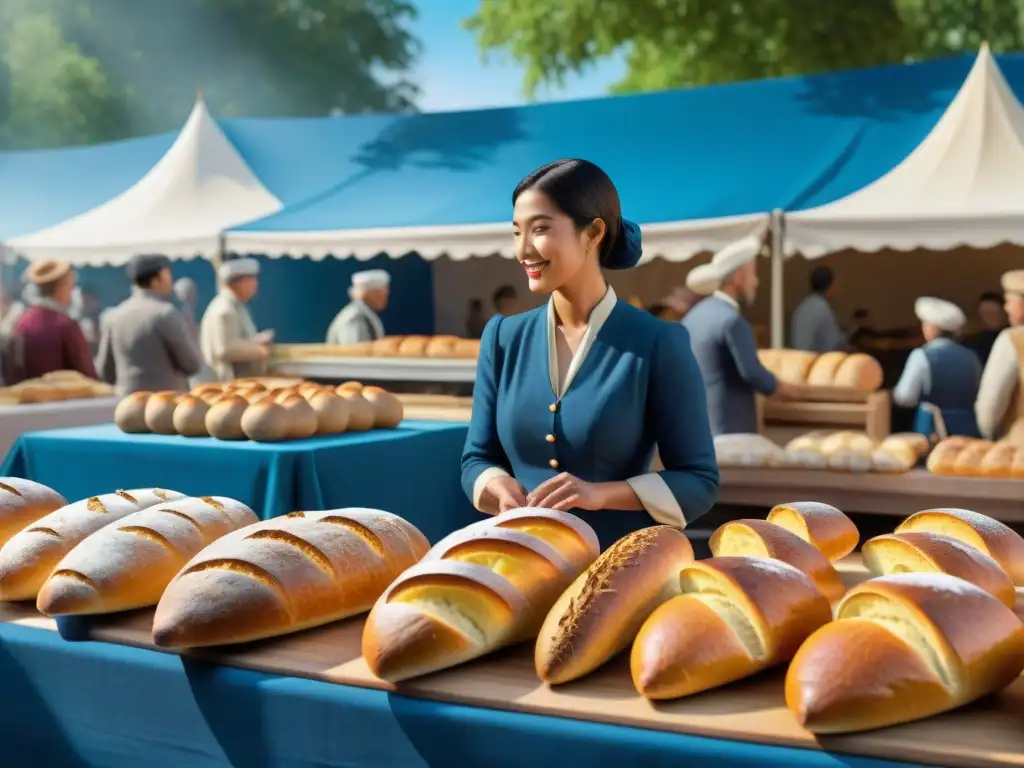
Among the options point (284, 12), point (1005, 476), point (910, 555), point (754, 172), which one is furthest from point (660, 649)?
point (284, 12)

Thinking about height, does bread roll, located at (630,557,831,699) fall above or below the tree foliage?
below

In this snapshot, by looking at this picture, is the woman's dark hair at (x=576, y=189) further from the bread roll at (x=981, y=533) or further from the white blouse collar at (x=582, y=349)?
the bread roll at (x=981, y=533)

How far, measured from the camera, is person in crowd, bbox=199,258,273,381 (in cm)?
573

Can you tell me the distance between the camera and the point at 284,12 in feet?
107

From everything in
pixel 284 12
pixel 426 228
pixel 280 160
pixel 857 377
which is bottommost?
pixel 857 377

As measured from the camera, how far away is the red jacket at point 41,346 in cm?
550

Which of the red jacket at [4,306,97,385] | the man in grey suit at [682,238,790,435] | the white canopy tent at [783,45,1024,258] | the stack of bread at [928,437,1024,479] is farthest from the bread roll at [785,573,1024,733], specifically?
the red jacket at [4,306,97,385]

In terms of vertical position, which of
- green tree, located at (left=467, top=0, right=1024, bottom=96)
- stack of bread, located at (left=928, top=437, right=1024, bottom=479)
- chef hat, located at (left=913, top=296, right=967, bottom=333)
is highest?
green tree, located at (left=467, top=0, right=1024, bottom=96)

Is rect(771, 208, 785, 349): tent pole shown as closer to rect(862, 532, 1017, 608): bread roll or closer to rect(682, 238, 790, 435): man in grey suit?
rect(682, 238, 790, 435): man in grey suit

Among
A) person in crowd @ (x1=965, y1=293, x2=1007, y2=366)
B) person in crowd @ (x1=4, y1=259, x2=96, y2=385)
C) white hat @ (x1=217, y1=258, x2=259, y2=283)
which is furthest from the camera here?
person in crowd @ (x1=965, y1=293, x2=1007, y2=366)

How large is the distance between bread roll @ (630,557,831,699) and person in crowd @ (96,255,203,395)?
4241 millimetres

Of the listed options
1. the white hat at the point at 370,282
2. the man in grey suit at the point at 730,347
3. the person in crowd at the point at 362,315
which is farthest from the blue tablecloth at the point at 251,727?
the white hat at the point at 370,282

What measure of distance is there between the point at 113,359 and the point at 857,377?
3.46m

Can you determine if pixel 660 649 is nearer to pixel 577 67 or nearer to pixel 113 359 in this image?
pixel 113 359
